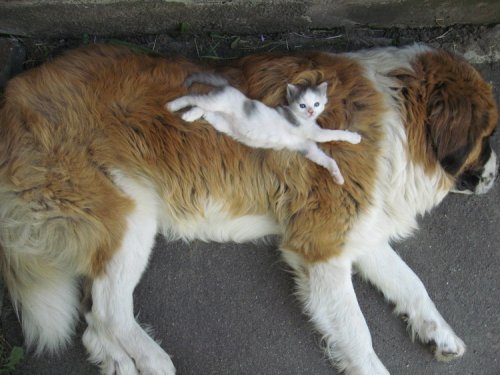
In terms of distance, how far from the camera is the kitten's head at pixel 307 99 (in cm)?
263

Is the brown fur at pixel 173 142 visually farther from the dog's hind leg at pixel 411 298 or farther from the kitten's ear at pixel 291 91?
the dog's hind leg at pixel 411 298

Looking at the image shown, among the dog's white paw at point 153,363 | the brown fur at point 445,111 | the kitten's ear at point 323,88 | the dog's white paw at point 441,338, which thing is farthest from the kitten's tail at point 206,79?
the dog's white paw at point 441,338

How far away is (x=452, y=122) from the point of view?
9.21 ft

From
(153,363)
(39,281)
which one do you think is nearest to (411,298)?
(153,363)

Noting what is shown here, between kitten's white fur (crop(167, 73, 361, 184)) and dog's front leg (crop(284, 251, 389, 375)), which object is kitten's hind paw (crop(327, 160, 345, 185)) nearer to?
kitten's white fur (crop(167, 73, 361, 184))

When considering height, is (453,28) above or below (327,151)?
above

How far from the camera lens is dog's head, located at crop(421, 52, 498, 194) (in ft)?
9.23

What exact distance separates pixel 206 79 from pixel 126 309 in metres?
1.47

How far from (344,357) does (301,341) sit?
0.35 meters

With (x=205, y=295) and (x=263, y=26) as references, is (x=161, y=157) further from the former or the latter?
(x=263, y=26)

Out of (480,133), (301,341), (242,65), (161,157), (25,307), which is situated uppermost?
(242,65)

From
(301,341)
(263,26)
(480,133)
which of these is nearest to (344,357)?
(301,341)

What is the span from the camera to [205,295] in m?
3.29

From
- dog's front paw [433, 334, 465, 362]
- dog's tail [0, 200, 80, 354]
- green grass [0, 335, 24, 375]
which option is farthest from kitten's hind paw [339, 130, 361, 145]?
green grass [0, 335, 24, 375]
